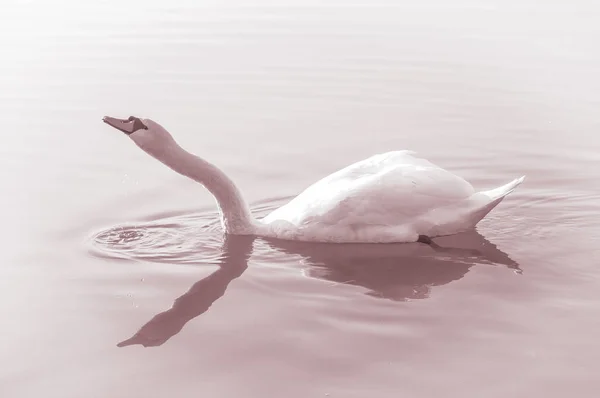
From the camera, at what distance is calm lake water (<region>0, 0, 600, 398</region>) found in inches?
215

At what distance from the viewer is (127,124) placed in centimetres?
725

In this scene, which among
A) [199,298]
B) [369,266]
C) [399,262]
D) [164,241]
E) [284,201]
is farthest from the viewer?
[284,201]

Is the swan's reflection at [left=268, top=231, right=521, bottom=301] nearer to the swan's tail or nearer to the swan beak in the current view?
the swan's tail

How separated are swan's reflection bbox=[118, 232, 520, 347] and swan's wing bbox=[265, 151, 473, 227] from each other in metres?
0.23

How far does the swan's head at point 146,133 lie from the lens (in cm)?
726

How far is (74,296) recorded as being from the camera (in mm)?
6578

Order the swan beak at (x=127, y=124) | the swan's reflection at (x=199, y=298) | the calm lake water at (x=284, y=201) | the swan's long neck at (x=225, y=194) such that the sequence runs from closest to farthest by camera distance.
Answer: the calm lake water at (x=284, y=201)
the swan's reflection at (x=199, y=298)
the swan beak at (x=127, y=124)
the swan's long neck at (x=225, y=194)

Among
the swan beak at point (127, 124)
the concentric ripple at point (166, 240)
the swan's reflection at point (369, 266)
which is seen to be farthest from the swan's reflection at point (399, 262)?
the swan beak at point (127, 124)

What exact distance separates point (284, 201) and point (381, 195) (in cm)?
160

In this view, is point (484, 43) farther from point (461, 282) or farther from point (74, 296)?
point (74, 296)

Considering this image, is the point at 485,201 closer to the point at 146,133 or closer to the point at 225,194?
the point at 225,194

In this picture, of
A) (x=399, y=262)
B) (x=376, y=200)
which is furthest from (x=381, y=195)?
(x=399, y=262)

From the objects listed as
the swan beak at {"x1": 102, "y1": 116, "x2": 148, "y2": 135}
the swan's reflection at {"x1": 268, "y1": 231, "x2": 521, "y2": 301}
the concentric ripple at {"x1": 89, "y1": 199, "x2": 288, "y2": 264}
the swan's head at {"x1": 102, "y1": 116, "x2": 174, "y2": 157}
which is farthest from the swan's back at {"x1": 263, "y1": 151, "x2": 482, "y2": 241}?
the swan beak at {"x1": 102, "y1": 116, "x2": 148, "y2": 135}

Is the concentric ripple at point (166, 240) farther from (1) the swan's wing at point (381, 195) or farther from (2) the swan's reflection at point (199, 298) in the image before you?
(1) the swan's wing at point (381, 195)
